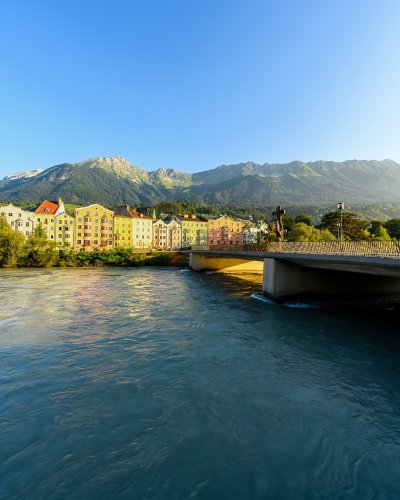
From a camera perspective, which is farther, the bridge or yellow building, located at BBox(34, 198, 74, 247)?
yellow building, located at BBox(34, 198, 74, 247)

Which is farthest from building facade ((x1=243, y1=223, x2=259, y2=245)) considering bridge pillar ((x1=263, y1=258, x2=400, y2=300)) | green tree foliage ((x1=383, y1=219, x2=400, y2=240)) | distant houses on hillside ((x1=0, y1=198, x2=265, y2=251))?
bridge pillar ((x1=263, y1=258, x2=400, y2=300))

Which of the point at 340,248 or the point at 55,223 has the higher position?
the point at 55,223

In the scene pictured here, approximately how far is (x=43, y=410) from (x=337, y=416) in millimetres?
8696

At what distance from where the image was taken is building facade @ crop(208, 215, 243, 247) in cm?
14650

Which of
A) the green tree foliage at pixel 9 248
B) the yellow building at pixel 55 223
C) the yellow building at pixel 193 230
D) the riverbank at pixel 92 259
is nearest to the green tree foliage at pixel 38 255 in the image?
the riverbank at pixel 92 259

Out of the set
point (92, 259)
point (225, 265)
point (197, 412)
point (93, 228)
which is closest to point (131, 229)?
point (93, 228)

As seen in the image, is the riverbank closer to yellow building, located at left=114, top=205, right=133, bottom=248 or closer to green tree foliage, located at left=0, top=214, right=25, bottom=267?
green tree foliage, located at left=0, top=214, right=25, bottom=267

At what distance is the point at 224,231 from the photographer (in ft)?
486

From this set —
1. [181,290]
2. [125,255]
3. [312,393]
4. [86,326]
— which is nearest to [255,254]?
[181,290]

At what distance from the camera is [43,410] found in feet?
30.7

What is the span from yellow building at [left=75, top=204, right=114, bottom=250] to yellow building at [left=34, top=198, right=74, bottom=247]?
259cm

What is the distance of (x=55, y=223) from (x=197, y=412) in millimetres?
110918

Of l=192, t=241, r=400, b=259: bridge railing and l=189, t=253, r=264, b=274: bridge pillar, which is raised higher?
l=192, t=241, r=400, b=259: bridge railing

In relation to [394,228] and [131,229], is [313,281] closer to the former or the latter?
[131,229]
